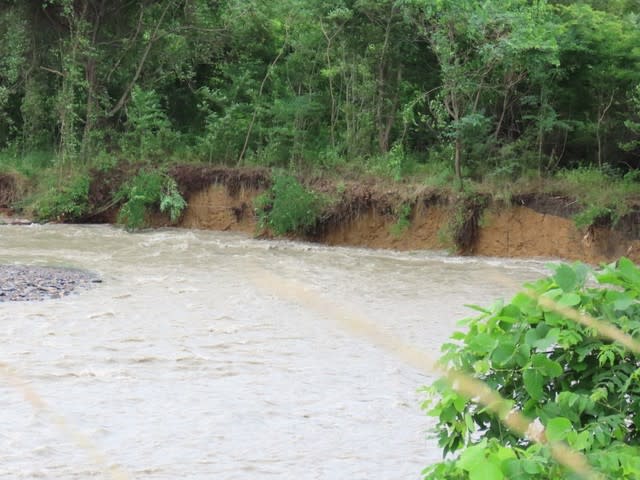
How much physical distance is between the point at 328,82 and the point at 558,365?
2187 cm

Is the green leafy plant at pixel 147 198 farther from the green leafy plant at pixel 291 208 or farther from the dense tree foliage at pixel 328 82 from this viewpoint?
the green leafy plant at pixel 291 208

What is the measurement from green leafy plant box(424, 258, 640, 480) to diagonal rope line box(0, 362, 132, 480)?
453 centimetres

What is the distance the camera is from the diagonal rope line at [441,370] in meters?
1.83

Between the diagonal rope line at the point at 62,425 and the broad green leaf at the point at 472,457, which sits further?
the diagonal rope line at the point at 62,425

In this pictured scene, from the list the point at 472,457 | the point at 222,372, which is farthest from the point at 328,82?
the point at 472,457

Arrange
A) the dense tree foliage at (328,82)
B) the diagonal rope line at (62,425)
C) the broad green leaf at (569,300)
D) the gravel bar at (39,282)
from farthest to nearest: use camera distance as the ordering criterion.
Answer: the dense tree foliage at (328,82) < the gravel bar at (39,282) < the diagonal rope line at (62,425) < the broad green leaf at (569,300)

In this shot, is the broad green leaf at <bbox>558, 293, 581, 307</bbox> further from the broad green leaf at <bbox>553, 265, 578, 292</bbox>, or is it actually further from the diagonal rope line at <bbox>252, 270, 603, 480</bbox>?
the diagonal rope line at <bbox>252, 270, 603, 480</bbox>

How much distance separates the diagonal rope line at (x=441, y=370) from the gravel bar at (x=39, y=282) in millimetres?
11652

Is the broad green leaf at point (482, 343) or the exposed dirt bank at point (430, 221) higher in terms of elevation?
the broad green leaf at point (482, 343)

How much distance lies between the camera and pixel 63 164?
81.1 ft

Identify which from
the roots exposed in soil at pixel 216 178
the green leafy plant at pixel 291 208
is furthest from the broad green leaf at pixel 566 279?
the roots exposed in soil at pixel 216 178

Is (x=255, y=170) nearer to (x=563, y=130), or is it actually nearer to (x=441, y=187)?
(x=441, y=187)

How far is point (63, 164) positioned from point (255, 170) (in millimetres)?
5327

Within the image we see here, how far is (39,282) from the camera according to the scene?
15023 millimetres
